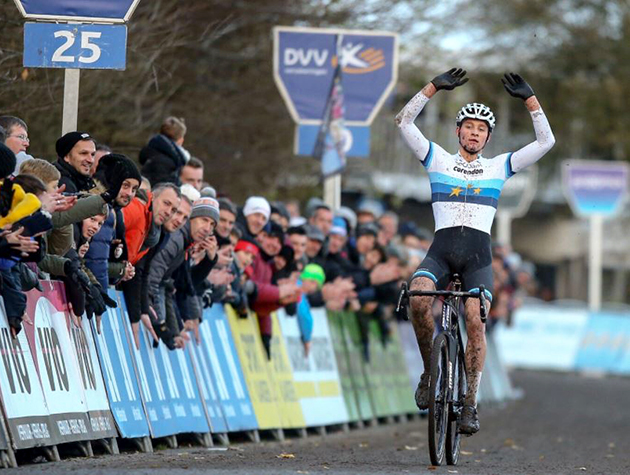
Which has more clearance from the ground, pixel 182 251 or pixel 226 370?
pixel 182 251

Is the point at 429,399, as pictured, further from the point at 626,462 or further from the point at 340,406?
the point at 340,406

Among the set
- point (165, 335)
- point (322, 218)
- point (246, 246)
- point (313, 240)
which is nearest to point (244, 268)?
point (246, 246)

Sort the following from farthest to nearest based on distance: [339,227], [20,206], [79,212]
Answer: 1. [339,227]
2. [79,212]
3. [20,206]

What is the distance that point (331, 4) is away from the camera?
21594 millimetres

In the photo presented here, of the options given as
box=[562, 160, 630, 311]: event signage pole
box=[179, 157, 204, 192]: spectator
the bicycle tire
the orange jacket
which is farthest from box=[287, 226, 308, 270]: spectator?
box=[562, 160, 630, 311]: event signage pole

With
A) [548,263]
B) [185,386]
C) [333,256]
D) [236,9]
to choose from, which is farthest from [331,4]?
[548,263]

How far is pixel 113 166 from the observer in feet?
40.7

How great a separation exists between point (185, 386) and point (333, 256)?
5264 mm

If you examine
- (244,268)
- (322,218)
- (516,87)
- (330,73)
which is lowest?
(244,268)

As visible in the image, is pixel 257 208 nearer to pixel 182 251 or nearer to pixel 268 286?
pixel 268 286

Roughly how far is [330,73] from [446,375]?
783 centimetres

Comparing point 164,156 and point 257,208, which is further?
point 257,208

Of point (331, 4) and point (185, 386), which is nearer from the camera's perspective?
point (185, 386)

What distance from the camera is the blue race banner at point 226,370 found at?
1527 centimetres
